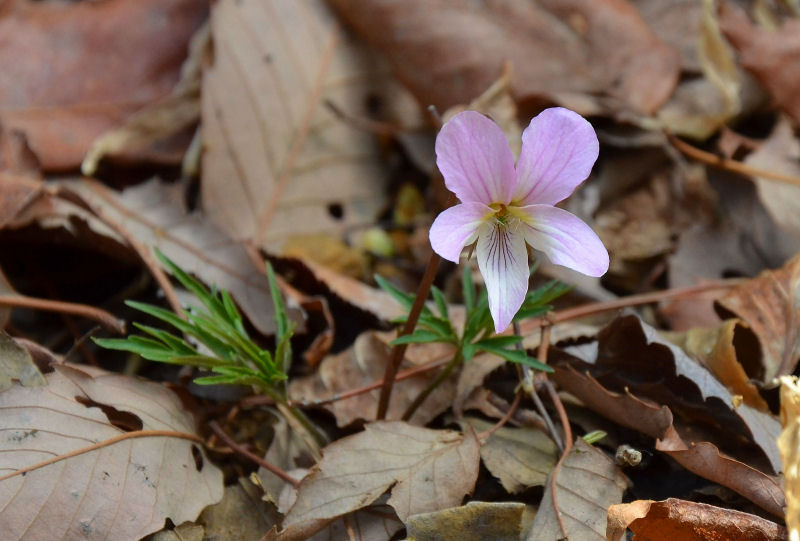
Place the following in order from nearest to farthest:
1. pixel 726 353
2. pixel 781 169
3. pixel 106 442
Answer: pixel 106 442, pixel 726 353, pixel 781 169

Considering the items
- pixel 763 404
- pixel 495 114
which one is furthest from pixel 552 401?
pixel 495 114

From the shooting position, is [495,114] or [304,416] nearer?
[304,416]

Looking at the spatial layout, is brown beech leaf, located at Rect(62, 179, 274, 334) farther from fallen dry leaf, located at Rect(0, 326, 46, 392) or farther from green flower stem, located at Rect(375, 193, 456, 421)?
fallen dry leaf, located at Rect(0, 326, 46, 392)

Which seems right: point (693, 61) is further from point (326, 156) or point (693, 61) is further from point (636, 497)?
point (636, 497)

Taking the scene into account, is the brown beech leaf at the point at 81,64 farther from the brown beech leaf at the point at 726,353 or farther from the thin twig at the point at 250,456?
the brown beech leaf at the point at 726,353

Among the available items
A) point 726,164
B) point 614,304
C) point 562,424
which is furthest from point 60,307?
point 726,164

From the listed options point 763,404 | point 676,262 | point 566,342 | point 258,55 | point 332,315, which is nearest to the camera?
point 763,404

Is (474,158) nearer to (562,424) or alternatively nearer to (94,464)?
(562,424)

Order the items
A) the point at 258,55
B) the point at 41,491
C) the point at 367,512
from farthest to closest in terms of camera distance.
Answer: the point at 258,55 → the point at 367,512 → the point at 41,491

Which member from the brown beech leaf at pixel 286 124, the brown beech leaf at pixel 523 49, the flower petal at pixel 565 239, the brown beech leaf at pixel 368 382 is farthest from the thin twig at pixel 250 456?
the brown beech leaf at pixel 523 49
